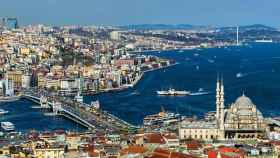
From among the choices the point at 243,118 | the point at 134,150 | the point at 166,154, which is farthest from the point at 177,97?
the point at 166,154

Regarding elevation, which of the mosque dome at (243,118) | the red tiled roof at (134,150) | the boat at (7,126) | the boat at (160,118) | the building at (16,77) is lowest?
the boat at (7,126)

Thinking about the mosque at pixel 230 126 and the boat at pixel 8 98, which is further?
the boat at pixel 8 98

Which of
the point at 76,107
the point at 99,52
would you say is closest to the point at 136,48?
the point at 99,52

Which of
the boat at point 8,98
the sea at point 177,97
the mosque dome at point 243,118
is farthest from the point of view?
the boat at point 8,98

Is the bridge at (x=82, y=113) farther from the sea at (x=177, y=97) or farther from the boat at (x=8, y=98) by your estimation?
the boat at (x=8, y=98)

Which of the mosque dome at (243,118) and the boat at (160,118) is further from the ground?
the mosque dome at (243,118)

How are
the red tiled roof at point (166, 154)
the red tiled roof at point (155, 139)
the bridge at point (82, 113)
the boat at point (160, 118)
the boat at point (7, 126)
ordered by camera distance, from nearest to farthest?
the red tiled roof at point (166, 154), the red tiled roof at point (155, 139), the bridge at point (82, 113), the boat at point (7, 126), the boat at point (160, 118)

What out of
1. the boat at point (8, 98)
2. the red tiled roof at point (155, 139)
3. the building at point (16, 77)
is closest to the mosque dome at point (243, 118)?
the red tiled roof at point (155, 139)
